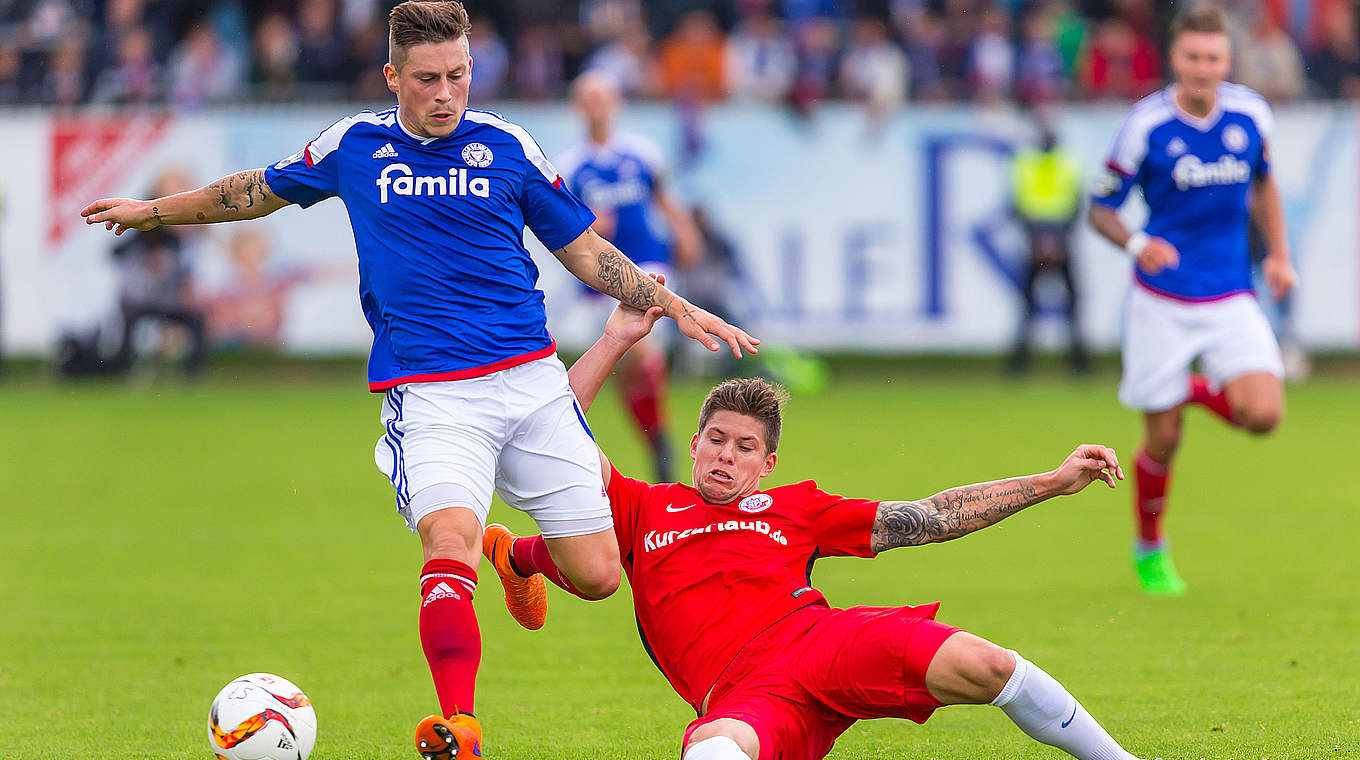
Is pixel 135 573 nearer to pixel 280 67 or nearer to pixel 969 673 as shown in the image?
pixel 969 673

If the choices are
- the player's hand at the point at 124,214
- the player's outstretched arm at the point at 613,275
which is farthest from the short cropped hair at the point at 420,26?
the player's hand at the point at 124,214

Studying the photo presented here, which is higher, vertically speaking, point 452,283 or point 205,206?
point 205,206

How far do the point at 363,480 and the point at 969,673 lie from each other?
26.6 ft

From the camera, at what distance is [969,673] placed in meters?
4.29

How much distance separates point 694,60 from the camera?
1925 centimetres

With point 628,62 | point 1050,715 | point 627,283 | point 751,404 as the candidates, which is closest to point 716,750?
point 1050,715

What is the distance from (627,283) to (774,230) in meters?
12.7

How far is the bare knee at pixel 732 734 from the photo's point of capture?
4.28m

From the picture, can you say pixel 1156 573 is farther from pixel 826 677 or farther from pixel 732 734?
pixel 732 734

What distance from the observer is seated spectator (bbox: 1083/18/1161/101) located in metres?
18.8

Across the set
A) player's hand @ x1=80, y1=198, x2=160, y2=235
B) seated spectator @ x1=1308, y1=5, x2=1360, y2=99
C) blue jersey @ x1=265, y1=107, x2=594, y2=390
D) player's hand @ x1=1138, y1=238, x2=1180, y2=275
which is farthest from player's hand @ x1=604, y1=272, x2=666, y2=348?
seated spectator @ x1=1308, y1=5, x2=1360, y2=99

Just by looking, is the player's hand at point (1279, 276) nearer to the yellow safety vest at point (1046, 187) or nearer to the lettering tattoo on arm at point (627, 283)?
the lettering tattoo on arm at point (627, 283)

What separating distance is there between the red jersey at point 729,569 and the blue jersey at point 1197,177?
385cm

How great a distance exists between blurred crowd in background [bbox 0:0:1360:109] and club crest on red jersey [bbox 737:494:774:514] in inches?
547
